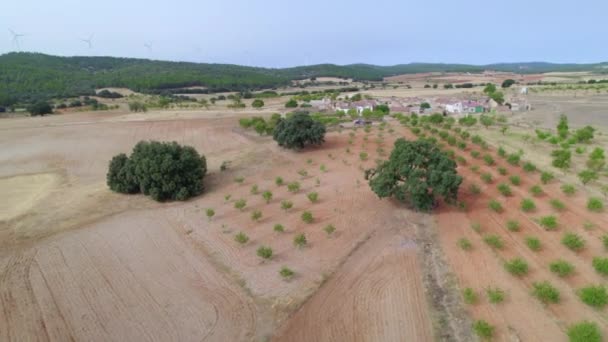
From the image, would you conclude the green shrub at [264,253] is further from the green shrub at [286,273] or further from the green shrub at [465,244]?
the green shrub at [465,244]

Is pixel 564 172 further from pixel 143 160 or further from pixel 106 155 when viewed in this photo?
pixel 106 155

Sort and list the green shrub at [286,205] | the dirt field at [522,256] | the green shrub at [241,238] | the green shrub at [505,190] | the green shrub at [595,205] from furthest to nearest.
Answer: the green shrub at [505,190] < the green shrub at [286,205] < the green shrub at [595,205] < the green shrub at [241,238] < the dirt field at [522,256]

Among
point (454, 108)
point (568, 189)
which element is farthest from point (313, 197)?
point (454, 108)

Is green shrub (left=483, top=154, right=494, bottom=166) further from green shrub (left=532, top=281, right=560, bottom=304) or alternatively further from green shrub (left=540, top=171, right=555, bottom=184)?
green shrub (left=532, top=281, right=560, bottom=304)

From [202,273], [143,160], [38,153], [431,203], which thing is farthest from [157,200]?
[38,153]

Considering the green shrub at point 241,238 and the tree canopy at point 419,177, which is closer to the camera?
the green shrub at point 241,238

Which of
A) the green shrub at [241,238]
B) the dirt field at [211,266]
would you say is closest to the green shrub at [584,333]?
the dirt field at [211,266]
